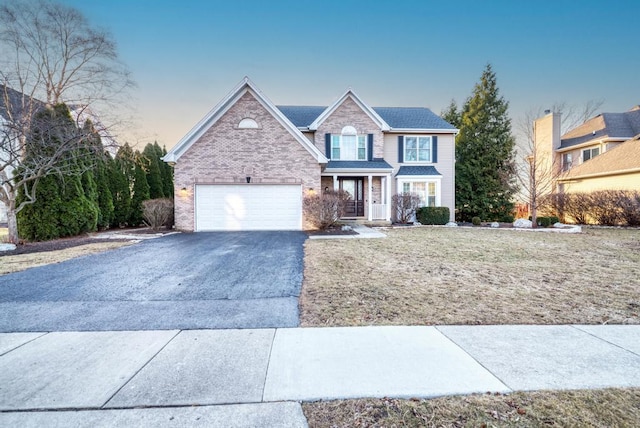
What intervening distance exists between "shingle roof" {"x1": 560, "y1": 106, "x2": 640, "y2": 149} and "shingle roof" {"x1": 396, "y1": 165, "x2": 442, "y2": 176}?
14.6 m

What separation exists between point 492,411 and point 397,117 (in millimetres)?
20398

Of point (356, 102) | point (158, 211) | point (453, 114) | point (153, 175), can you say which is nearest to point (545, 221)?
point (356, 102)

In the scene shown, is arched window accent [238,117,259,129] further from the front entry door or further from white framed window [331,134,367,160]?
the front entry door

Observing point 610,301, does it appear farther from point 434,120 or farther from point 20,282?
point 434,120

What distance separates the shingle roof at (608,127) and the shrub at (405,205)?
661 inches

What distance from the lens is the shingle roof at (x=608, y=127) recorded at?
22219mm

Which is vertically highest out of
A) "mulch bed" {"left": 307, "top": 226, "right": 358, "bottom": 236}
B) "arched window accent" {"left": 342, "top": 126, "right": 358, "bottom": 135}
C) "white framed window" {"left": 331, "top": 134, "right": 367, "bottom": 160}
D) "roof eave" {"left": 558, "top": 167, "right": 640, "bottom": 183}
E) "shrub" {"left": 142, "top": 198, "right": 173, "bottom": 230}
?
"arched window accent" {"left": 342, "top": 126, "right": 358, "bottom": 135}

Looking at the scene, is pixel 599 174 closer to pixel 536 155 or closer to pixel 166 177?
pixel 536 155

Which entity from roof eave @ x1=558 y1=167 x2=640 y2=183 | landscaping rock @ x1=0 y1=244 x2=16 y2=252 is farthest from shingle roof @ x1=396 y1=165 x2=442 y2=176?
landscaping rock @ x1=0 y1=244 x2=16 y2=252

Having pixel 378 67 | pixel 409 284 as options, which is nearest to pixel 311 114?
pixel 378 67

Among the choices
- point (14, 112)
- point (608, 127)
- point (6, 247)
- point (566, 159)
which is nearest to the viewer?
point (6, 247)

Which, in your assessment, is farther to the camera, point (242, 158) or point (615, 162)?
point (615, 162)

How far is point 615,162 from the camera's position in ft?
59.9

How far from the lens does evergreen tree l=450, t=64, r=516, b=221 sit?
22266 mm
